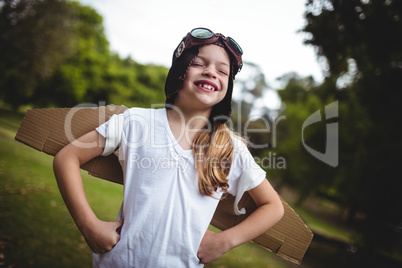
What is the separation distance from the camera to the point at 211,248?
1562 millimetres

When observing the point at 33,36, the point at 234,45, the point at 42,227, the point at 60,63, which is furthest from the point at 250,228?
the point at 60,63

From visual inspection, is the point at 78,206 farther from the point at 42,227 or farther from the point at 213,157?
the point at 42,227

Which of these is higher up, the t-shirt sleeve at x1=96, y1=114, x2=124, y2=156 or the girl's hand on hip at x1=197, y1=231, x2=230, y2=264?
the t-shirt sleeve at x1=96, y1=114, x2=124, y2=156

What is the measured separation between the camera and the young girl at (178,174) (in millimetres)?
1457

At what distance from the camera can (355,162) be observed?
6.31 meters

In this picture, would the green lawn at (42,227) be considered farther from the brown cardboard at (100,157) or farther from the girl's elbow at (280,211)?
the girl's elbow at (280,211)

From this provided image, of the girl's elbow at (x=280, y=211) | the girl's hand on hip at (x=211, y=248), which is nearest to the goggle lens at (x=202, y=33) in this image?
the girl's elbow at (x=280, y=211)

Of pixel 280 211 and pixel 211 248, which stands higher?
pixel 280 211

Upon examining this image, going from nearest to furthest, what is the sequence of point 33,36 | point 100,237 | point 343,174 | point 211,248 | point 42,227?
point 100,237 → point 211,248 → point 42,227 → point 343,174 → point 33,36

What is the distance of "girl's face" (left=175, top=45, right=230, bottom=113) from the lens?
165 centimetres

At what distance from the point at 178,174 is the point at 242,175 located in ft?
1.40

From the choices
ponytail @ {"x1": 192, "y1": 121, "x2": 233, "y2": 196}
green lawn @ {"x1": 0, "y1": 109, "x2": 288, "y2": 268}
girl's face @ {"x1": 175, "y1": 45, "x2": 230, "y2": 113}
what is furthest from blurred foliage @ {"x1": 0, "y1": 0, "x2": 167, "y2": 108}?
ponytail @ {"x1": 192, "y1": 121, "x2": 233, "y2": 196}

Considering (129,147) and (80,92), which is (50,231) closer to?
(129,147)

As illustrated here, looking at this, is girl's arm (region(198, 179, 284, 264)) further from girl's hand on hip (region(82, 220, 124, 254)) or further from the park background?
the park background
